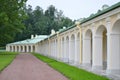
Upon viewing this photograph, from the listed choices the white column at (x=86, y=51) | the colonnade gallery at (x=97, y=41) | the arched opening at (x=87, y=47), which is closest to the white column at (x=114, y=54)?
the colonnade gallery at (x=97, y=41)

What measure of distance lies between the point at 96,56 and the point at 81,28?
167 inches

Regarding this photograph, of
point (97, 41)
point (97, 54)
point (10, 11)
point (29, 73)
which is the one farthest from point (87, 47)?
point (10, 11)

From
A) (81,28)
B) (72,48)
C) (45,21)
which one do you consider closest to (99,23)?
(81,28)

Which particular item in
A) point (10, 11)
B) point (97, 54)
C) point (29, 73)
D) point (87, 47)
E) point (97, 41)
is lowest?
point (29, 73)

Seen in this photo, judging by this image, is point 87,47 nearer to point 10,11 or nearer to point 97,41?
point 97,41

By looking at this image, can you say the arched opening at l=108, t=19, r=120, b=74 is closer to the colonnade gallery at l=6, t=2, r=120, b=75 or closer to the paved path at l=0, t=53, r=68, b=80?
the colonnade gallery at l=6, t=2, r=120, b=75

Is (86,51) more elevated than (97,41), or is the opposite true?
(97,41)

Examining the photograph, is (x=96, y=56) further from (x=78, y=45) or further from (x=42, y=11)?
(x=42, y=11)

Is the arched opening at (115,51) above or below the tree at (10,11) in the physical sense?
below

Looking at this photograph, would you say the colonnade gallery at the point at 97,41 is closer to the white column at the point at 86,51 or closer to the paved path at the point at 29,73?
the white column at the point at 86,51

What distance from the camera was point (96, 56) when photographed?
19141mm

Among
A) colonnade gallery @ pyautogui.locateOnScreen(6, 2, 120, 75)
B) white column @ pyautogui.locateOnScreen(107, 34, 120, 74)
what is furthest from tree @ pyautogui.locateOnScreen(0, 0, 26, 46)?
white column @ pyautogui.locateOnScreen(107, 34, 120, 74)

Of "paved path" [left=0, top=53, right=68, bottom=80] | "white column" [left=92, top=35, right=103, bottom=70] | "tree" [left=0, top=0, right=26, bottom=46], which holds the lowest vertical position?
"paved path" [left=0, top=53, right=68, bottom=80]

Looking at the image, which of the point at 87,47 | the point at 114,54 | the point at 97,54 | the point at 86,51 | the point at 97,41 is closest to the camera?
the point at 114,54
